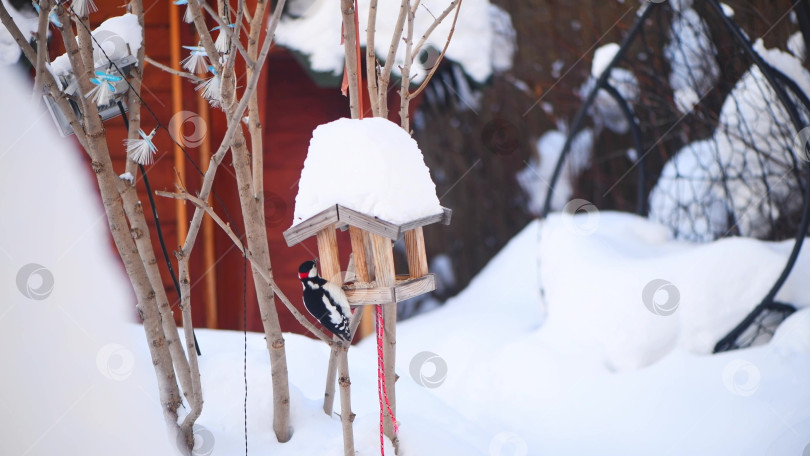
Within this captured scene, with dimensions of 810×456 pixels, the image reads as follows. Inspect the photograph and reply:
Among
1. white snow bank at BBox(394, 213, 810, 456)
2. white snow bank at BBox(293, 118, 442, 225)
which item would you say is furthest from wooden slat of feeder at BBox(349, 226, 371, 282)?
white snow bank at BBox(394, 213, 810, 456)

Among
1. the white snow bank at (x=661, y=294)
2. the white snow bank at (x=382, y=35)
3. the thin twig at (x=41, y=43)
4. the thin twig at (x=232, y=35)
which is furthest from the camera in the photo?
the white snow bank at (x=382, y=35)

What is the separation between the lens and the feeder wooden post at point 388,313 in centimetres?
119

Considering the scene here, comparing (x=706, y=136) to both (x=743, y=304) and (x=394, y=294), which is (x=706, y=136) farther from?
(x=394, y=294)

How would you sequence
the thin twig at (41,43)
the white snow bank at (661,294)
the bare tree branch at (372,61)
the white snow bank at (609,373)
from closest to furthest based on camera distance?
the thin twig at (41,43) < the bare tree branch at (372,61) < the white snow bank at (609,373) < the white snow bank at (661,294)

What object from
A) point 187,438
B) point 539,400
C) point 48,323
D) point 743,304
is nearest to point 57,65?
point 48,323

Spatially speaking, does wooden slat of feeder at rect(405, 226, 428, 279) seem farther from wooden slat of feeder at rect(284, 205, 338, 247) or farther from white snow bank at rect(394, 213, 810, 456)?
white snow bank at rect(394, 213, 810, 456)

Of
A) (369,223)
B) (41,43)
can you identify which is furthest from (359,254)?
(41,43)

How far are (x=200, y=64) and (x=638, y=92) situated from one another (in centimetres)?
321

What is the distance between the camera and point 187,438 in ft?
4.77

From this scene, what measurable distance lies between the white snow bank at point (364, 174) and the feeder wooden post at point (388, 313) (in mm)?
73

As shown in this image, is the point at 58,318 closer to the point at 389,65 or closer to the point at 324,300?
the point at 324,300

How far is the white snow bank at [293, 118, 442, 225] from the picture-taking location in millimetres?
1146

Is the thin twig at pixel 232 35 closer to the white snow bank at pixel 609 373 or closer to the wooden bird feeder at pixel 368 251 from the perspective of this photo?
the wooden bird feeder at pixel 368 251

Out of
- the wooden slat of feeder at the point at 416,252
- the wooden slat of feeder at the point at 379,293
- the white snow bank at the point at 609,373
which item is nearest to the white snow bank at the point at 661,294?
the white snow bank at the point at 609,373
